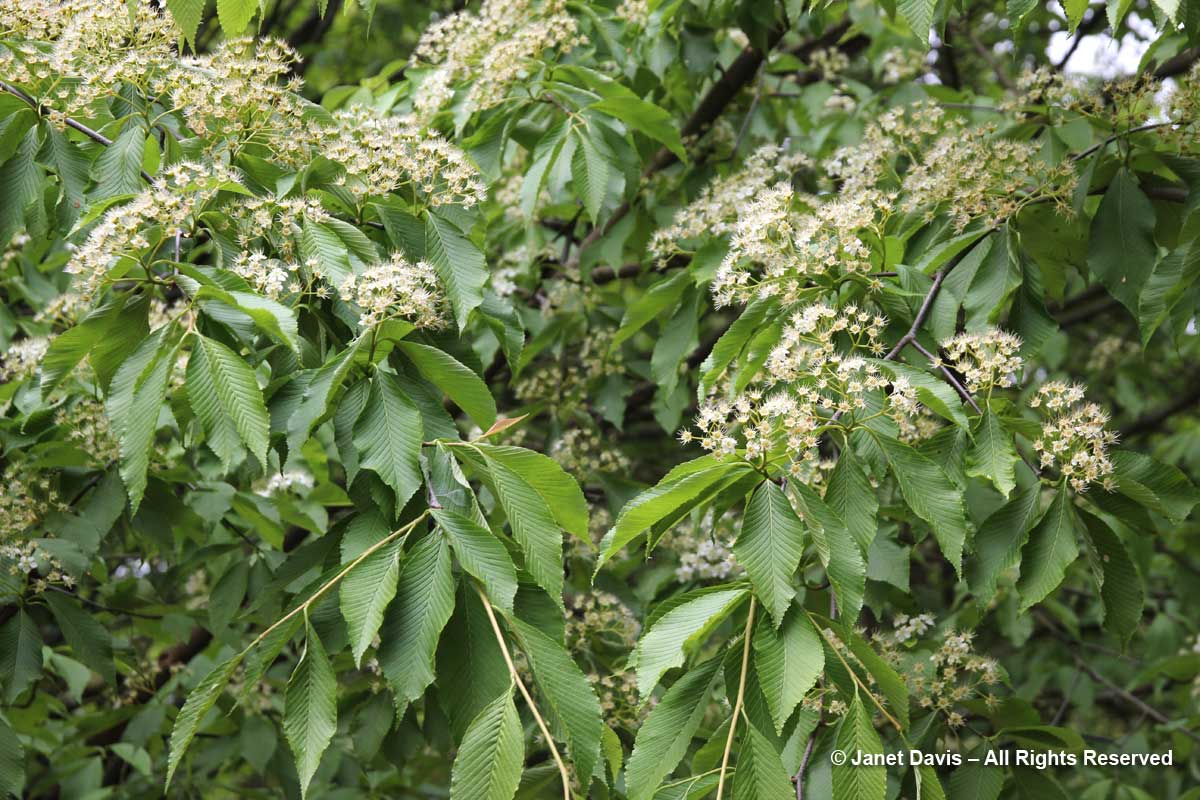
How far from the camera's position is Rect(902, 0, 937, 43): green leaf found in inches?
81.5

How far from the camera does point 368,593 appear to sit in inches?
72.4

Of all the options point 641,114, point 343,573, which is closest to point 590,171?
point 641,114

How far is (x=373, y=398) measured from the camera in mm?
2072

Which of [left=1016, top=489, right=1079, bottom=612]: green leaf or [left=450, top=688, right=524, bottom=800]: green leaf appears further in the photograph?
[left=1016, top=489, right=1079, bottom=612]: green leaf

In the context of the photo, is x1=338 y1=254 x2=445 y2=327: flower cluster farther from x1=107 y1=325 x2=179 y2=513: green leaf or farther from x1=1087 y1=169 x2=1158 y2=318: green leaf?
x1=1087 y1=169 x2=1158 y2=318: green leaf

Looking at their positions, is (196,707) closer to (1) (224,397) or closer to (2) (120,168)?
(1) (224,397)

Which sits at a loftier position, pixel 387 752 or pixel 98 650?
pixel 98 650

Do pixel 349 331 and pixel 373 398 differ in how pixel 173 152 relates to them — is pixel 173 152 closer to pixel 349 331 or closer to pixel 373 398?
pixel 349 331

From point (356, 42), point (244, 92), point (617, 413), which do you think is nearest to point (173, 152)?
point (244, 92)

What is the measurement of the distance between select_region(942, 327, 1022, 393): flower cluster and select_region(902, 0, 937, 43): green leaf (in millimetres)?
579

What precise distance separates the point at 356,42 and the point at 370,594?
232 inches

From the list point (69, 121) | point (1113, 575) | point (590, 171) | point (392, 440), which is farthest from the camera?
point (590, 171)

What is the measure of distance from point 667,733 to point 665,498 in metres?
0.38

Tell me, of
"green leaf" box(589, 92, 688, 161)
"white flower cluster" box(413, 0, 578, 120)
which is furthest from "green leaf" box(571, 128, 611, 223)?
"white flower cluster" box(413, 0, 578, 120)
